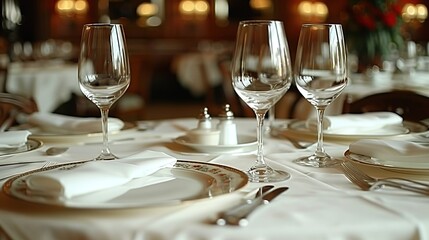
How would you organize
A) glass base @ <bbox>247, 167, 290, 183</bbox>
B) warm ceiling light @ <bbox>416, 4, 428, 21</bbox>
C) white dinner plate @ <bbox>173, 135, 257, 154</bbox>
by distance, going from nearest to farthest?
glass base @ <bbox>247, 167, 290, 183</bbox> → white dinner plate @ <bbox>173, 135, 257, 154</bbox> → warm ceiling light @ <bbox>416, 4, 428, 21</bbox>

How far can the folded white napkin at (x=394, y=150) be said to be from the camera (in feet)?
3.70

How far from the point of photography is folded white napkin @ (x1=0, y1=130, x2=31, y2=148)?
4.51 ft

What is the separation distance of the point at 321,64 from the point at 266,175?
0.81 ft

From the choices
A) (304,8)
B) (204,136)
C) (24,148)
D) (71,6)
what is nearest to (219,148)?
(204,136)

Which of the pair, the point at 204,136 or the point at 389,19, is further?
the point at 389,19

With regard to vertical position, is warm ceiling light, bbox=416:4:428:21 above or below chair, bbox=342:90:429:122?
above

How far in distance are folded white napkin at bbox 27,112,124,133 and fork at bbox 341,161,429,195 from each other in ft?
2.43

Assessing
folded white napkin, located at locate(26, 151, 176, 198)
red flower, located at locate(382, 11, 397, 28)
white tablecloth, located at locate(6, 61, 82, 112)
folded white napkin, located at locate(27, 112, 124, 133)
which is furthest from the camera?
white tablecloth, located at locate(6, 61, 82, 112)

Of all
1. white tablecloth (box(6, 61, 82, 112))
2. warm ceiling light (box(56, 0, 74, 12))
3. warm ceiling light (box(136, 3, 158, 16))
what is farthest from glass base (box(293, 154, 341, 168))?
warm ceiling light (box(56, 0, 74, 12))

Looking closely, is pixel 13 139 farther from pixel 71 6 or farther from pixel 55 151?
pixel 71 6

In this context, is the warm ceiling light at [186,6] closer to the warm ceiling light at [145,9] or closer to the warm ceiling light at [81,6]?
the warm ceiling light at [145,9]

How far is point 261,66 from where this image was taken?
1.09 metres

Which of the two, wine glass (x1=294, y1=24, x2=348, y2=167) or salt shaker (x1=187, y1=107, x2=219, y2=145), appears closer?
wine glass (x1=294, y1=24, x2=348, y2=167)

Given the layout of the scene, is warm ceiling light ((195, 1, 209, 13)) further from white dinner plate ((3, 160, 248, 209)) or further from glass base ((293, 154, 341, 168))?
white dinner plate ((3, 160, 248, 209))
